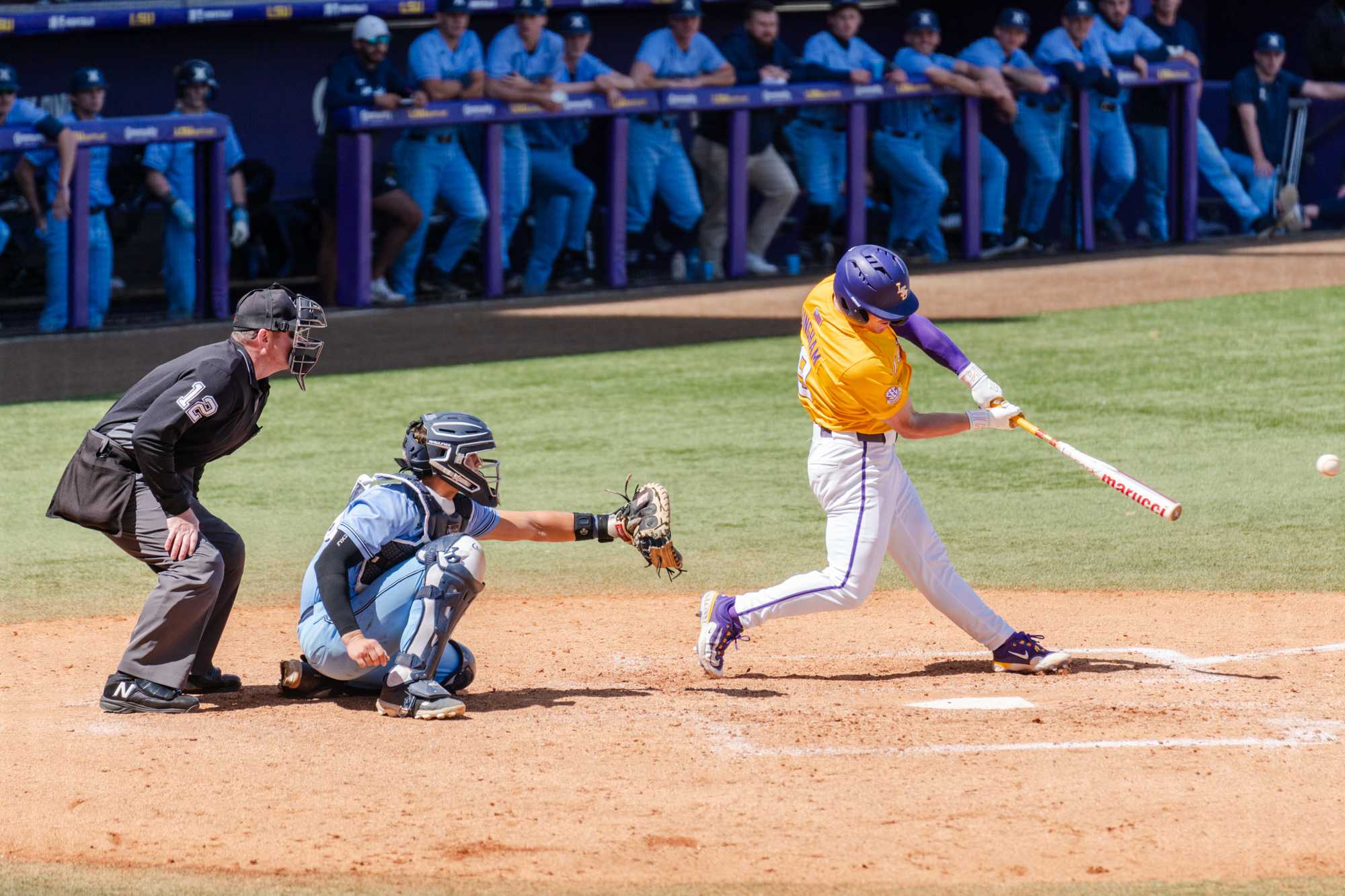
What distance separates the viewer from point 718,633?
5680mm

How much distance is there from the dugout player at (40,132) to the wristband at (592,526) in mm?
7501

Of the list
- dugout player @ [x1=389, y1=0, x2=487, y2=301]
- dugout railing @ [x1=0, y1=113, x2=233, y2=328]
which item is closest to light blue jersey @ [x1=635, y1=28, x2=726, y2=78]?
dugout player @ [x1=389, y1=0, x2=487, y2=301]

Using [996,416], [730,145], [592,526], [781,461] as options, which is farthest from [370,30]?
[996,416]

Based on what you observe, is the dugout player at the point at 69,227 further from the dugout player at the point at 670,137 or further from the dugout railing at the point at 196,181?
the dugout player at the point at 670,137

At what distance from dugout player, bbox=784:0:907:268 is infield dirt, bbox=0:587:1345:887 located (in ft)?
29.2

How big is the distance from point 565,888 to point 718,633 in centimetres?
166

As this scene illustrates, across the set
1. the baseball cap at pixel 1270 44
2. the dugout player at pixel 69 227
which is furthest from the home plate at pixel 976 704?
the baseball cap at pixel 1270 44

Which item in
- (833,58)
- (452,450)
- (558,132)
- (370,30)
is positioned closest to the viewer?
(452,450)

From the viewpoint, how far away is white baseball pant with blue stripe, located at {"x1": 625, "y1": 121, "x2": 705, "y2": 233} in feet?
47.0

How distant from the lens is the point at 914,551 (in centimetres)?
569

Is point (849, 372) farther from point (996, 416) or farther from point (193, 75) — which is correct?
point (193, 75)

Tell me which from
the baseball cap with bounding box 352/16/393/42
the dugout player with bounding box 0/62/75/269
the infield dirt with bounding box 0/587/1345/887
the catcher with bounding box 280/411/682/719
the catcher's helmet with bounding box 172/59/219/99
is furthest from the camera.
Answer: the baseball cap with bounding box 352/16/393/42

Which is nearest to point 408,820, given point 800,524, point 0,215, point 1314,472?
point 800,524

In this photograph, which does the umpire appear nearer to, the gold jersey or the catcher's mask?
the catcher's mask
